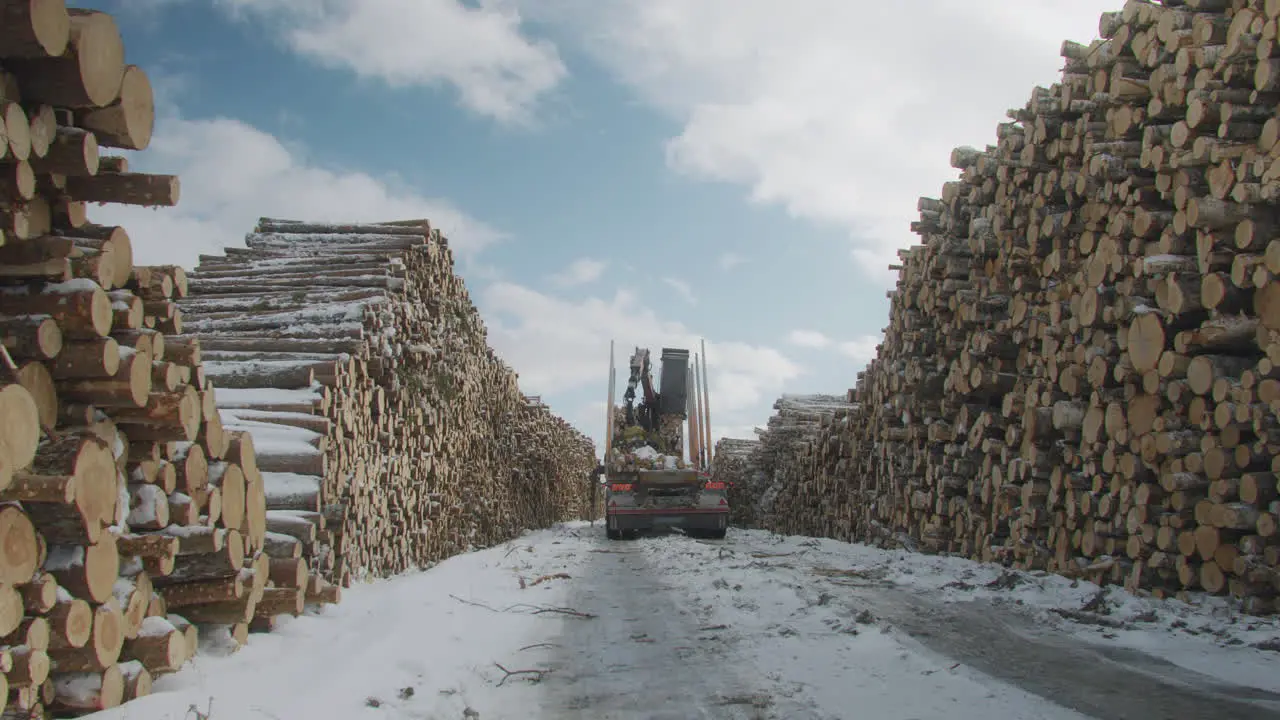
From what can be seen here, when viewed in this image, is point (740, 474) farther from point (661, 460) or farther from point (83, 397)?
point (83, 397)

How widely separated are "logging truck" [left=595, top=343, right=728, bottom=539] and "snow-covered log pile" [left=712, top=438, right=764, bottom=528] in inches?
61.4

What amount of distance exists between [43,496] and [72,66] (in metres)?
1.51

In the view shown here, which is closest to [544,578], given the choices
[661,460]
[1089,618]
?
[1089,618]

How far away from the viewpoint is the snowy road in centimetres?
420

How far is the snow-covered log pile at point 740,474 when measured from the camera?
22859 millimetres

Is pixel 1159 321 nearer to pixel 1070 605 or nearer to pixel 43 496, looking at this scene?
pixel 1070 605

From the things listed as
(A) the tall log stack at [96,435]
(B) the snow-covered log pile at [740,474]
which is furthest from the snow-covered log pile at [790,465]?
(A) the tall log stack at [96,435]

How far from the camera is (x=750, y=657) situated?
5.30m

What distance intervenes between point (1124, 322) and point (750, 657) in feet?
13.5

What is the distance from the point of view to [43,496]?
3250 mm

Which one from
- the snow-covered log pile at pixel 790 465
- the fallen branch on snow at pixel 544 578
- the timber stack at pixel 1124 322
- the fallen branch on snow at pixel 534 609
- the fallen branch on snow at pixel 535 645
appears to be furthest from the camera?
the snow-covered log pile at pixel 790 465

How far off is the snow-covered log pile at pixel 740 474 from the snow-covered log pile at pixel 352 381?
967cm

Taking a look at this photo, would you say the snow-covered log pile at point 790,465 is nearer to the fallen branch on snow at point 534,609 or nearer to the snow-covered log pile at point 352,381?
the snow-covered log pile at point 352,381

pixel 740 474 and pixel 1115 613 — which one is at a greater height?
Answer: pixel 740 474
